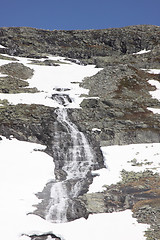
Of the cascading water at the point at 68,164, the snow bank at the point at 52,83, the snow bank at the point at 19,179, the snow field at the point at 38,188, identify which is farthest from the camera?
the snow bank at the point at 52,83

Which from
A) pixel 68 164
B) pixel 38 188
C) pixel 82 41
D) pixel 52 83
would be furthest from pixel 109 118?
pixel 82 41

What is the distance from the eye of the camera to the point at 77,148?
31969mm

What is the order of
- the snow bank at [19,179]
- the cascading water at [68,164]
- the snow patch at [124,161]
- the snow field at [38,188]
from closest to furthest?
the snow field at [38,188]
the snow bank at [19,179]
the cascading water at [68,164]
the snow patch at [124,161]

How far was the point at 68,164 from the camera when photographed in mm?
29422

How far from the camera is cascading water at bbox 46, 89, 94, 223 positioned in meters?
19.5

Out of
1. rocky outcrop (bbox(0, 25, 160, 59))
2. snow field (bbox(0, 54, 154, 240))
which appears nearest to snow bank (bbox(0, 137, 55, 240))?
snow field (bbox(0, 54, 154, 240))

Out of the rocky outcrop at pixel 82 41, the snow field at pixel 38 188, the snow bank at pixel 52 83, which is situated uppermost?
the rocky outcrop at pixel 82 41

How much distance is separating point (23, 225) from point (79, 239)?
3734 mm

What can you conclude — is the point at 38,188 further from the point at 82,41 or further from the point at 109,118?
the point at 82,41

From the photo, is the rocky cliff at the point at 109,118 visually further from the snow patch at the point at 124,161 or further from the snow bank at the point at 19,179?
the snow bank at the point at 19,179

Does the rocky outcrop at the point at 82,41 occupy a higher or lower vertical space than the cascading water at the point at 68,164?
higher

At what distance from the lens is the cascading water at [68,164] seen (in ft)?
63.9

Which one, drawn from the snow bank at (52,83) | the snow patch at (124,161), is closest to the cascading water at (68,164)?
the snow patch at (124,161)

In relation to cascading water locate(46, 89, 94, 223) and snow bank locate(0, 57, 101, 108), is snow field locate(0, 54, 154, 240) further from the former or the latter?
cascading water locate(46, 89, 94, 223)
